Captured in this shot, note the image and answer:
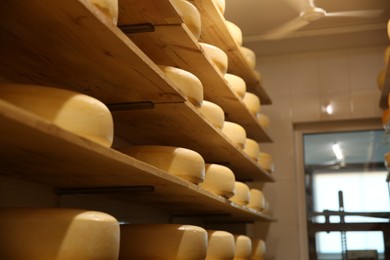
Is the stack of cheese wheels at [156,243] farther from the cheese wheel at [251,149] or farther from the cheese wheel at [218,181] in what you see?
the cheese wheel at [251,149]

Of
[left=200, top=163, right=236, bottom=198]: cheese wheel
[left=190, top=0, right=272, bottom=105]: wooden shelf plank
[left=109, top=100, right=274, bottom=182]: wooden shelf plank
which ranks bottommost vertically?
[left=200, top=163, right=236, bottom=198]: cheese wheel

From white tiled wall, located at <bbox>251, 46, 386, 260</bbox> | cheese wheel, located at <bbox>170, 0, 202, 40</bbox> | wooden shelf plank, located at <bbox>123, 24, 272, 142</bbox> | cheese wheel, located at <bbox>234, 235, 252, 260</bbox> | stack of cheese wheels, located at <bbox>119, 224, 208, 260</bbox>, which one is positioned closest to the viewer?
stack of cheese wheels, located at <bbox>119, 224, 208, 260</bbox>

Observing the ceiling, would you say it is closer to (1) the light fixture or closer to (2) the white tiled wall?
(2) the white tiled wall

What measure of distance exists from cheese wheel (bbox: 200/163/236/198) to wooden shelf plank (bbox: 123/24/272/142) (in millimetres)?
379

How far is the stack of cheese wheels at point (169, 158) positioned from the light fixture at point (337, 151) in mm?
2500

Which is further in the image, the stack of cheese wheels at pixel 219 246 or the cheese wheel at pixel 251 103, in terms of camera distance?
the cheese wheel at pixel 251 103

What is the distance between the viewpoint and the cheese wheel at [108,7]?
116 centimetres

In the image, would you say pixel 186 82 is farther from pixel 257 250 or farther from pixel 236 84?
pixel 257 250

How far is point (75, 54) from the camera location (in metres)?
1.24

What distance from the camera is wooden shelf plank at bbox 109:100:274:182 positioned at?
1.69 meters

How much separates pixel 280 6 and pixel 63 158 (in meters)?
2.42

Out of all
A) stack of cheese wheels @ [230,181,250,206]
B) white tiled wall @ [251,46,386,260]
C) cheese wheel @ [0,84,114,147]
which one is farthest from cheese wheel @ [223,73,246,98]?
cheese wheel @ [0,84,114,147]

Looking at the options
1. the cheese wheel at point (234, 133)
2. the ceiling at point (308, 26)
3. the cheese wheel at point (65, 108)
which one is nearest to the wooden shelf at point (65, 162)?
the cheese wheel at point (65, 108)

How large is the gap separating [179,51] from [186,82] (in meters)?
0.16
